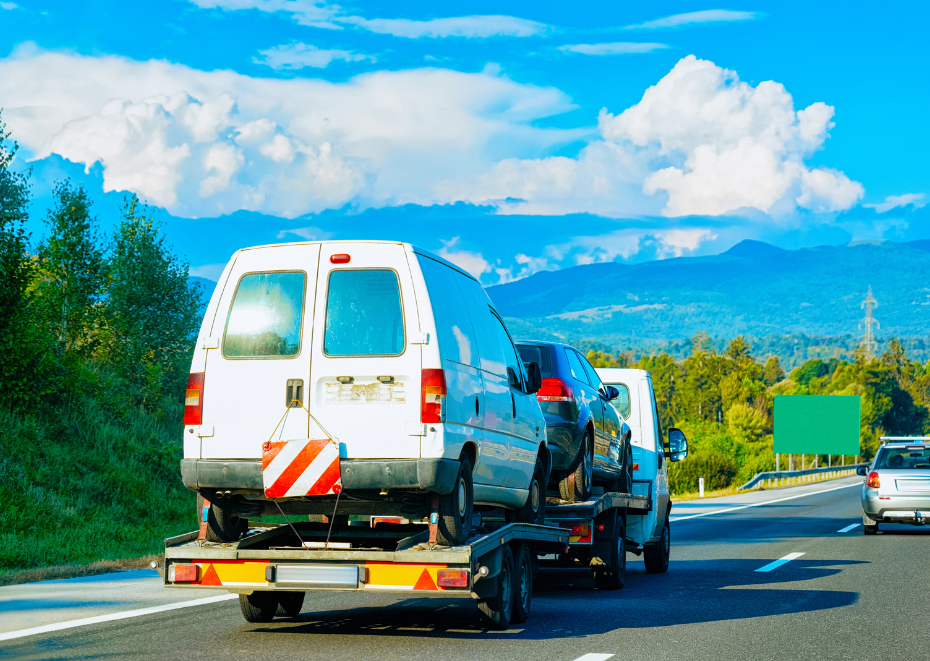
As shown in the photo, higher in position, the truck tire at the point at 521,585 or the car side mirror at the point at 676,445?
the car side mirror at the point at 676,445

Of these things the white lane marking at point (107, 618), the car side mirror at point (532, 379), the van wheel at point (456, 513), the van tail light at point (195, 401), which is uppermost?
the car side mirror at point (532, 379)

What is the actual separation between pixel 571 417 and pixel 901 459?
39.2 ft

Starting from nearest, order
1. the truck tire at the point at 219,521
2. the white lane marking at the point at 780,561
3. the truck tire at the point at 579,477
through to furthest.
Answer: the truck tire at the point at 219,521 < the truck tire at the point at 579,477 < the white lane marking at the point at 780,561

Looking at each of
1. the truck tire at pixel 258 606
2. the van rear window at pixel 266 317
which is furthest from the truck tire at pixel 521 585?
the van rear window at pixel 266 317

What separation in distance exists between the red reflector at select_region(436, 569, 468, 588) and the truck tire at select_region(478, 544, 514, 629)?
3.28ft

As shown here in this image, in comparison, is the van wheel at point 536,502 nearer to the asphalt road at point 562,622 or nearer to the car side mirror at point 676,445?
the asphalt road at point 562,622

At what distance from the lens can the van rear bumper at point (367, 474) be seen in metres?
7.38

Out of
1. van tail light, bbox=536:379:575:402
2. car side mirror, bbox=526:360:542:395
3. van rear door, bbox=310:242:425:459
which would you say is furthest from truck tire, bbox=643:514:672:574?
van rear door, bbox=310:242:425:459

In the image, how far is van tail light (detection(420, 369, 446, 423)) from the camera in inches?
294

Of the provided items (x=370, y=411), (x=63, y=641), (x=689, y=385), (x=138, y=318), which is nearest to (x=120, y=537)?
(x=63, y=641)

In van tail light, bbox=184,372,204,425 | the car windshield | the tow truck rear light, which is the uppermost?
van tail light, bbox=184,372,204,425

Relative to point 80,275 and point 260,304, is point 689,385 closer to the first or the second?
point 80,275

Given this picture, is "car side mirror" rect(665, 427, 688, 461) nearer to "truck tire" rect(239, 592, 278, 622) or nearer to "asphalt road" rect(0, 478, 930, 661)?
"asphalt road" rect(0, 478, 930, 661)

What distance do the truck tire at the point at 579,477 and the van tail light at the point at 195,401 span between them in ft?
15.1
